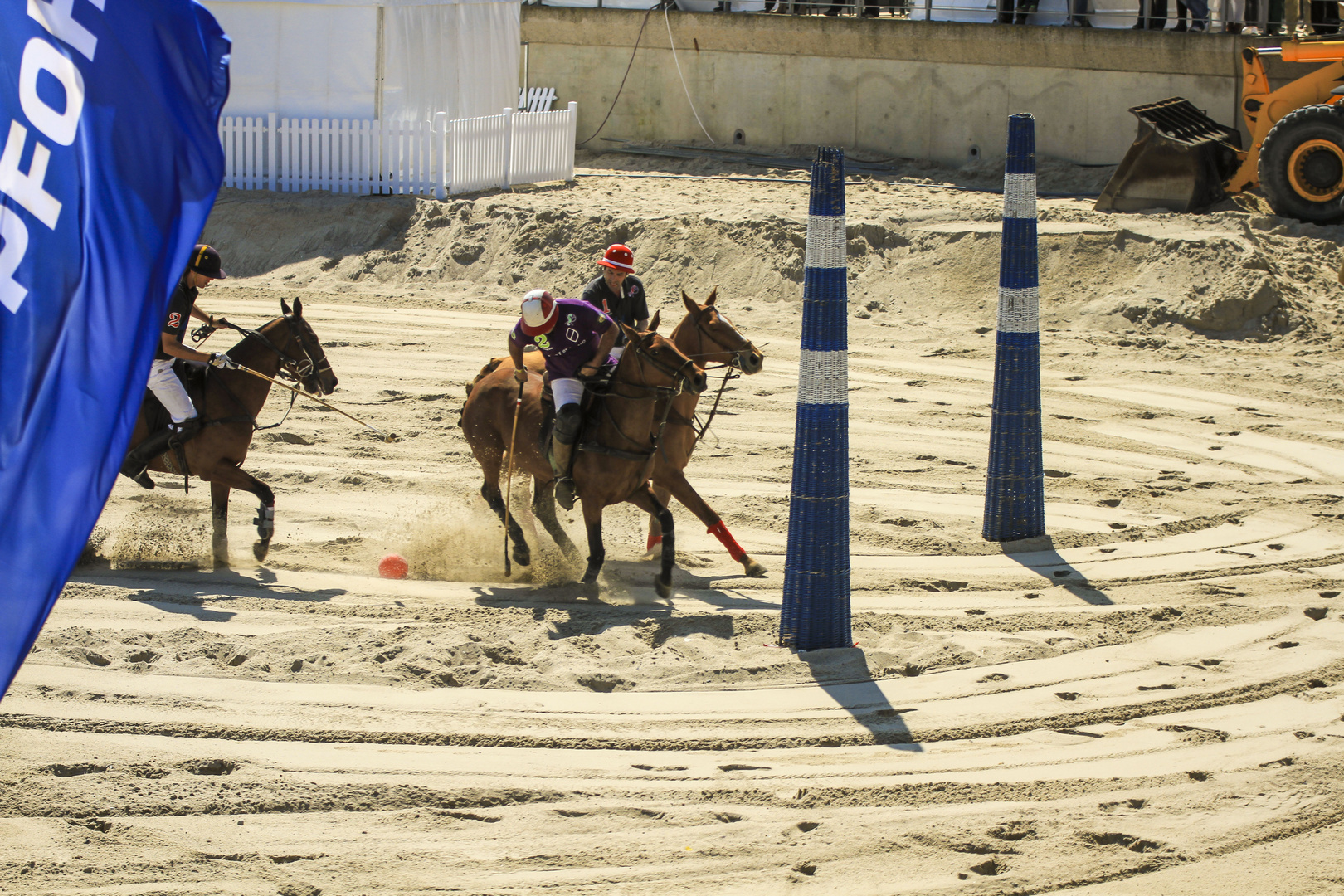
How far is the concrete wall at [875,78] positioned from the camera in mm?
22750

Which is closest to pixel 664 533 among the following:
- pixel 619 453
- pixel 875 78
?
pixel 619 453

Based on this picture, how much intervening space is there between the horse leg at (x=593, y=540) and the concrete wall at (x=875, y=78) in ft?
56.8

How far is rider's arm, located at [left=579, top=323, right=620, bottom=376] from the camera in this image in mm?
8945

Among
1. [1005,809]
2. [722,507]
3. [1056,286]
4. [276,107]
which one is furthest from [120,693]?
[276,107]

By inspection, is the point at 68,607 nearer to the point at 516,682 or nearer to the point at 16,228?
A: the point at 516,682

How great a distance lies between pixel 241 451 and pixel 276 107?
49.0 feet

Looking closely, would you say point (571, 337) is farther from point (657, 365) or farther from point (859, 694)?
point (859, 694)

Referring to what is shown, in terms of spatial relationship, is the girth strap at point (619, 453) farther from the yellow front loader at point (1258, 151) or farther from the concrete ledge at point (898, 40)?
the concrete ledge at point (898, 40)

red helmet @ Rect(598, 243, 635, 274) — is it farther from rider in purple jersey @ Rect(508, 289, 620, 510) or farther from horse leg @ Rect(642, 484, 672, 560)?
horse leg @ Rect(642, 484, 672, 560)

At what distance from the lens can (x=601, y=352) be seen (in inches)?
353

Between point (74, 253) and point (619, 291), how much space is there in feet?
25.9

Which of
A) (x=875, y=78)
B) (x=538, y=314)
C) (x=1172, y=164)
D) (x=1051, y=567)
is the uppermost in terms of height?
(x=875, y=78)

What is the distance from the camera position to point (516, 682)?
718 cm

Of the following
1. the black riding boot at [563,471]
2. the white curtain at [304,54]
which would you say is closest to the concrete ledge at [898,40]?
the white curtain at [304,54]
